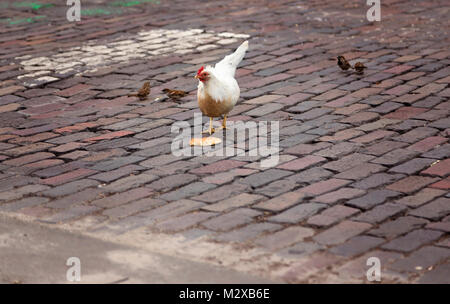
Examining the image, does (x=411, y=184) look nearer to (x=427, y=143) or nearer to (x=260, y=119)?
(x=427, y=143)

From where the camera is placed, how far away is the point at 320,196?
512cm

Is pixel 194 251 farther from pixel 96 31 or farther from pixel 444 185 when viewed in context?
pixel 96 31

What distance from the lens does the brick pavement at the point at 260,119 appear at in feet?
15.2

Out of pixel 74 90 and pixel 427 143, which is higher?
pixel 74 90

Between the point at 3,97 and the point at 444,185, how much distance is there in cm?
461

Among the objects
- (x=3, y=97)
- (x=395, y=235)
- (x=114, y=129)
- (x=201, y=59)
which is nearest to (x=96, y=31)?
(x=201, y=59)

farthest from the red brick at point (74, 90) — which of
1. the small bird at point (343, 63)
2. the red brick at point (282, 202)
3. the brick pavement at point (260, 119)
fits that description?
the red brick at point (282, 202)

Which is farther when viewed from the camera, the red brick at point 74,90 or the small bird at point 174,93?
the red brick at point 74,90

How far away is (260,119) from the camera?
6754mm

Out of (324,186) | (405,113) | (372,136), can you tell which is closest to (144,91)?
(372,136)

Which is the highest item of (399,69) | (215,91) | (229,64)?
(229,64)

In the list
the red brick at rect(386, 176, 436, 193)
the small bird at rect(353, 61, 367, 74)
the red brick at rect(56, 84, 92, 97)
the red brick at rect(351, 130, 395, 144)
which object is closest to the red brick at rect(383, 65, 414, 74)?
the small bird at rect(353, 61, 367, 74)

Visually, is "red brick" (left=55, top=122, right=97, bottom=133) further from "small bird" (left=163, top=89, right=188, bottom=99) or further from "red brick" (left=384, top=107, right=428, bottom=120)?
"red brick" (left=384, top=107, right=428, bottom=120)

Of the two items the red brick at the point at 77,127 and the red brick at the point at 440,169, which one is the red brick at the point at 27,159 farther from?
the red brick at the point at 440,169
